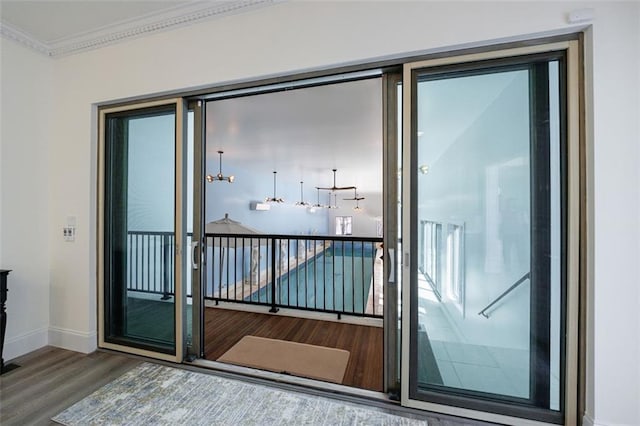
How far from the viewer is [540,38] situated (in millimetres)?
1515

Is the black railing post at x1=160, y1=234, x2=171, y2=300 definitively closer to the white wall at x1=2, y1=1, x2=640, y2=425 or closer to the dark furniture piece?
the white wall at x1=2, y1=1, x2=640, y2=425

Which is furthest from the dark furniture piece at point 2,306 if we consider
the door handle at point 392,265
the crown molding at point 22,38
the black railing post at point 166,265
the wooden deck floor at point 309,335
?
the door handle at point 392,265

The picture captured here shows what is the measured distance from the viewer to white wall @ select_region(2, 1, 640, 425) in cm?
138

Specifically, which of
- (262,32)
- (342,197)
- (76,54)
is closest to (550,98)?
(262,32)

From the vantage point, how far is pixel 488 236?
165 cm

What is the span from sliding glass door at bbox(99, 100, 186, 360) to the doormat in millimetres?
598

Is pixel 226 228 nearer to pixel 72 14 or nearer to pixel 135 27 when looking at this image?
pixel 135 27

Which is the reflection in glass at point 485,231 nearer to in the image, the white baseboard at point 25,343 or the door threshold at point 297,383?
the door threshold at point 297,383

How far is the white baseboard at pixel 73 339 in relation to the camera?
2416 millimetres

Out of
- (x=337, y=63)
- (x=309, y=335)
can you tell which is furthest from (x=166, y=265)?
(x=337, y=63)

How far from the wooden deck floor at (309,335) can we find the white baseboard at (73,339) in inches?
39.1

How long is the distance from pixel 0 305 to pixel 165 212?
1.40 meters

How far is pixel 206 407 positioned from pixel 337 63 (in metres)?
2.46

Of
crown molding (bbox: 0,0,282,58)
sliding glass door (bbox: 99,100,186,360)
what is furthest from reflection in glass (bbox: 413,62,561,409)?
sliding glass door (bbox: 99,100,186,360)
